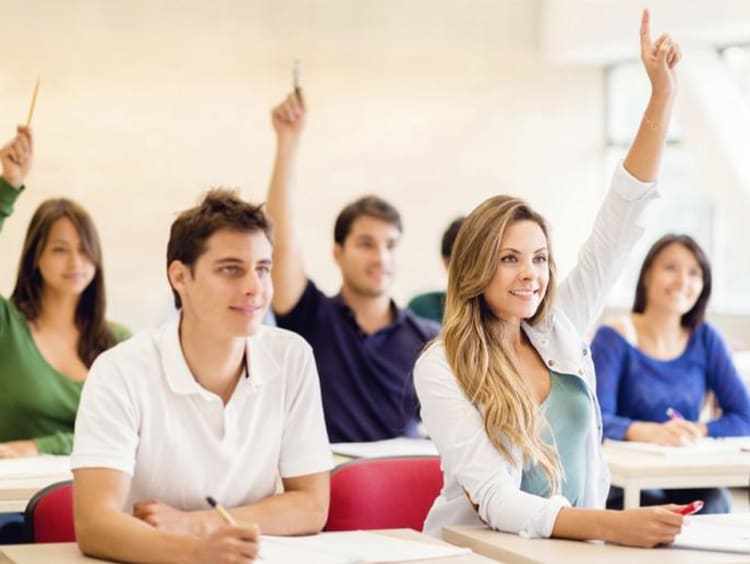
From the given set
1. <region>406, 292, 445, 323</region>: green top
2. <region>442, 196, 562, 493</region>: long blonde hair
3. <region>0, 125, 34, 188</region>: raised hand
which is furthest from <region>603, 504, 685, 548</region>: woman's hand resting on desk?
<region>406, 292, 445, 323</region>: green top

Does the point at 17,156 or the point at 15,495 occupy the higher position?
the point at 17,156

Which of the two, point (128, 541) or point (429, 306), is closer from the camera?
point (128, 541)

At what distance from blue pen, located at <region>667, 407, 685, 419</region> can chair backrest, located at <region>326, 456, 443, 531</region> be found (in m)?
1.48

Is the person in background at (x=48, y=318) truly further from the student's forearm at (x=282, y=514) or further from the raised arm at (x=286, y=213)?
the student's forearm at (x=282, y=514)

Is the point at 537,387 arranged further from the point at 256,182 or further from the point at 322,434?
the point at 256,182

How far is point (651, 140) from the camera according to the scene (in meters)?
3.04

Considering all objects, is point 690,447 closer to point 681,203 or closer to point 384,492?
point 384,492

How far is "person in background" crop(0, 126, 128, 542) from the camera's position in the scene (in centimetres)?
411

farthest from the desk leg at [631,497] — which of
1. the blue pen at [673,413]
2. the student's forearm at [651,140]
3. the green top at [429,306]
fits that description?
the green top at [429,306]

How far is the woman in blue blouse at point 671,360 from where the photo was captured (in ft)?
14.9

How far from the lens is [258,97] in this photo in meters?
8.94

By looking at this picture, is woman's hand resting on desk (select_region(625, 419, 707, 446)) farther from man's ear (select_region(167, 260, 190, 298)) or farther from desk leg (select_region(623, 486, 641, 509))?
man's ear (select_region(167, 260, 190, 298))

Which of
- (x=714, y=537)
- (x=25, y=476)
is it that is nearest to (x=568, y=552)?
(x=714, y=537)

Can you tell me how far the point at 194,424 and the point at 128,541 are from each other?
0.34m
